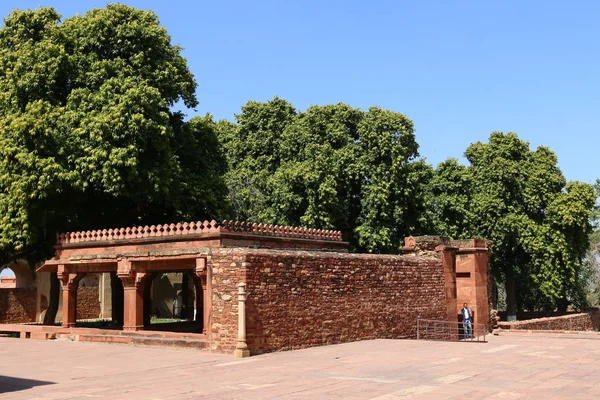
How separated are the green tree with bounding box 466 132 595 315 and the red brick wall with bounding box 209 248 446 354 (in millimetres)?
19032

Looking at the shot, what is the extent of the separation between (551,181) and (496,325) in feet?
58.7

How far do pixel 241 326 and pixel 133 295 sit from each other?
17.2ft

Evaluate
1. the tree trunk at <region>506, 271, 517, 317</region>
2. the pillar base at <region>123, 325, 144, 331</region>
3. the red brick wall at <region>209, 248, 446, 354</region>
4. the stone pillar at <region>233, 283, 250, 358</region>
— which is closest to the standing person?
the red brick wall at <region>209, 248, 446, 354</region>

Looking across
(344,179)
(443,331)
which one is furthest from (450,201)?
(443,331)

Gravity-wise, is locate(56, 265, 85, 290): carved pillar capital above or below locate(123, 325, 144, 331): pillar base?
above

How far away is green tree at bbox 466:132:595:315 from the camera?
38.0 metres

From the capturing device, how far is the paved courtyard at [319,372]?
979 cm

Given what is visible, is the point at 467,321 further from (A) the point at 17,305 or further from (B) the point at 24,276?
(B) the point at 24,276

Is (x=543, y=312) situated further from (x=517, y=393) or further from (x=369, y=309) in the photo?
(x=517, y=393)

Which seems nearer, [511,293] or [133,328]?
[133,328]

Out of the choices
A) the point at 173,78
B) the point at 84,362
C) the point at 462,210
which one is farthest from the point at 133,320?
the point at 462,210

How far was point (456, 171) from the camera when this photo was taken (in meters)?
38.3

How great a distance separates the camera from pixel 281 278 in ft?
53.2

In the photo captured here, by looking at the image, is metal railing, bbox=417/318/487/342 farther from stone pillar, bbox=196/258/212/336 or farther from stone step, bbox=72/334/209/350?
stone step, bbox=72/334/209/350
